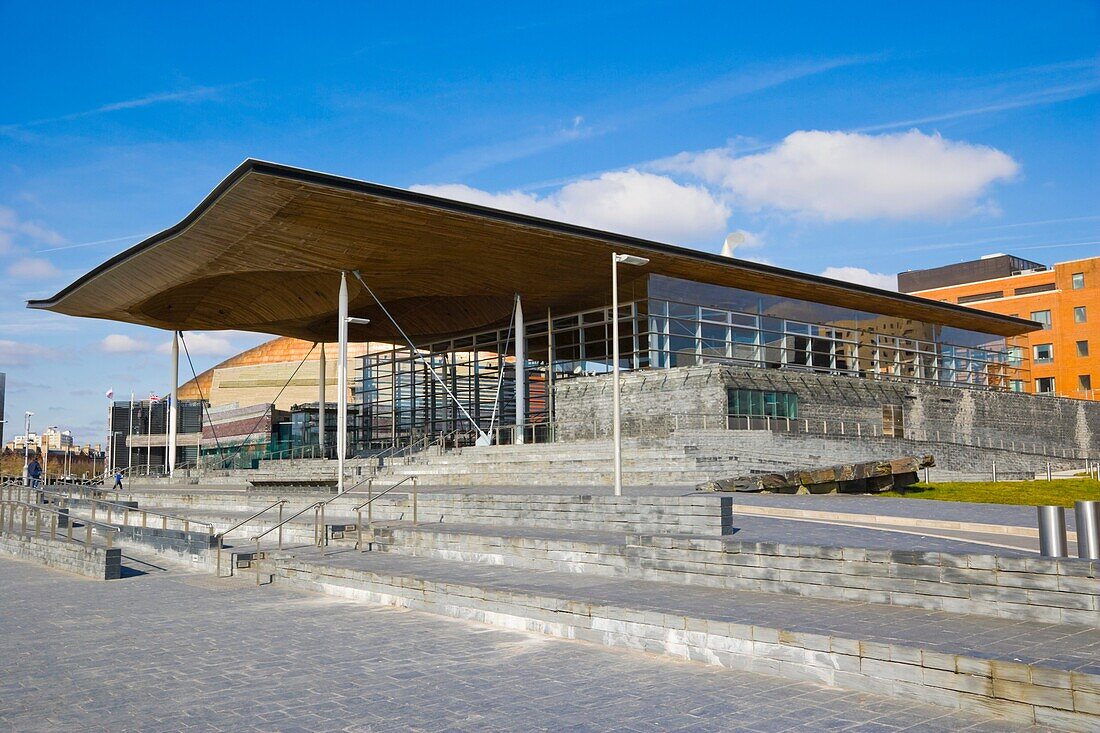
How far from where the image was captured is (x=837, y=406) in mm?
39062

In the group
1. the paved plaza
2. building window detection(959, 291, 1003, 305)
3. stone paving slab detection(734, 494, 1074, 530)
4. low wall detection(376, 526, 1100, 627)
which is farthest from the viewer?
building window detection(959, 291, 1003, 305)

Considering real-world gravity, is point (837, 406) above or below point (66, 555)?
above

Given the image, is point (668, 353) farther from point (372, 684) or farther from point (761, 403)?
point (372, 684)

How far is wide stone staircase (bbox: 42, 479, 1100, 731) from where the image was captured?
679cm

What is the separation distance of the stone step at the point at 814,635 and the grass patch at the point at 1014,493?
1290 centimetres

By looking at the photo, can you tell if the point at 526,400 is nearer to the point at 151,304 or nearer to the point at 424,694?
the point at 151,304

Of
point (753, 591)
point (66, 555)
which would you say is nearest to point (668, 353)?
point (66, 555)

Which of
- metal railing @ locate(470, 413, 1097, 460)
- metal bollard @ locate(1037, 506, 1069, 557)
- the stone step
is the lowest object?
the stone step

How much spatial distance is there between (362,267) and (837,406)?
69.8ft

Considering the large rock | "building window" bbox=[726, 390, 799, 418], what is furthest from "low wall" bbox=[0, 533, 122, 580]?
"building window" bbox=[726, 390, 799, 418]

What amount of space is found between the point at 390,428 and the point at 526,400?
14.7 m

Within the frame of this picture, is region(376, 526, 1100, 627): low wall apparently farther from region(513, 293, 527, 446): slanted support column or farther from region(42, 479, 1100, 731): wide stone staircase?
region(513, 293, 527, 446): slanted support column

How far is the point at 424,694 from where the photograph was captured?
737cm

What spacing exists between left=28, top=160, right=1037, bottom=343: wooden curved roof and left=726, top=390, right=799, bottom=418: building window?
559 cm
